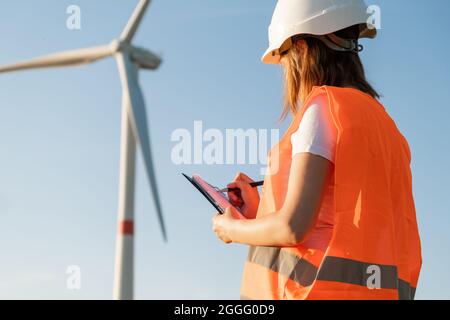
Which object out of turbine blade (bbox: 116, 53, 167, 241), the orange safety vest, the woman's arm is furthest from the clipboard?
turbine blade (bbox: 116, 53, 167, 241)

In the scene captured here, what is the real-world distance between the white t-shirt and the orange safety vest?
0.18ft

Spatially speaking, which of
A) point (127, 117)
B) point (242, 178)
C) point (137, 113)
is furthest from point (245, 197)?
point (127, 117)

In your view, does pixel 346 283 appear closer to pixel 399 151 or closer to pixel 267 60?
pixel 399 151

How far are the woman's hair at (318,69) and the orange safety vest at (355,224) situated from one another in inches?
12.9

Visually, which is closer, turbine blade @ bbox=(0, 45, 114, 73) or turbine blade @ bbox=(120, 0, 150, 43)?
turbine blade @ bbox=(120, 0, 150, 43)

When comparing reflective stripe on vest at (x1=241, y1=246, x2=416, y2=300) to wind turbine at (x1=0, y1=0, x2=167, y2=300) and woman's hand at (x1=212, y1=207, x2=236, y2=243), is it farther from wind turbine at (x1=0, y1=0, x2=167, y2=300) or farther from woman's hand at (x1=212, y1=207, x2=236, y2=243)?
wind turbine at (x1=0, y1=0, x2=167, y2=300)

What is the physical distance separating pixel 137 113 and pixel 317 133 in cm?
844

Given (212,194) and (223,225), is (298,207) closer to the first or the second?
(223,225)

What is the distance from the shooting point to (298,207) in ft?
14.4

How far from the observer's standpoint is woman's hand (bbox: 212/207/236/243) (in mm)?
5027

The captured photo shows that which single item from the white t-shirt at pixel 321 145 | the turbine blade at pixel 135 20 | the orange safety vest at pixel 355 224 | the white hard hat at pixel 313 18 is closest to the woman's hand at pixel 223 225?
the orange safety vest at pixel 355 224

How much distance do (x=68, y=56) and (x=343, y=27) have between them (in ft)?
37.5

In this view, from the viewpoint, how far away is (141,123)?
12469 millimetres
